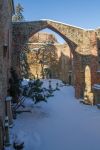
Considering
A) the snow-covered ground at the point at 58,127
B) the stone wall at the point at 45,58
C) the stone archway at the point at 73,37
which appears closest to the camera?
the snow-covered ground at the point at 58,127

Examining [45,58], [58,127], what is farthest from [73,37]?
[45,58]

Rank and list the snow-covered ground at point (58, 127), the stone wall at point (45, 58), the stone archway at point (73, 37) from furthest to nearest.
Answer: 1. the stone wall at point (45, 58)
2. the stone archway at point (73, 37)
3. the snow-covered ground at point (58, 127)

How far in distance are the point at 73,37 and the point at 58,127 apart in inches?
405

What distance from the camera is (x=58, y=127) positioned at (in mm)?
13266

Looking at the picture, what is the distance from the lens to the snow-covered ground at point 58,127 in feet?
34.9

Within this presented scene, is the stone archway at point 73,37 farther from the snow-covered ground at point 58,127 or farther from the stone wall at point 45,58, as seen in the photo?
the stone wall at point 45,58

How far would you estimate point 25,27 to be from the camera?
849 inches

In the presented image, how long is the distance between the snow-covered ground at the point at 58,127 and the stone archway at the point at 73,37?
3.49 m

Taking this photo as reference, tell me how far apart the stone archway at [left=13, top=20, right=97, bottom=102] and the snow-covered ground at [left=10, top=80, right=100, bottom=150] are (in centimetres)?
349

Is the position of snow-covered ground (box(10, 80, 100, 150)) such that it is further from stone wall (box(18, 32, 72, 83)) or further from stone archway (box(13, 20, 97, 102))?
stone wall (box(18, 32, 72, 83))

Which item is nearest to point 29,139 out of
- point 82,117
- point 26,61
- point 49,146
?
point 49,146

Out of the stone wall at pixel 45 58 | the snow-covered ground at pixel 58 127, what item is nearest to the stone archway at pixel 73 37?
the snow-covered ground at pixel 58 127

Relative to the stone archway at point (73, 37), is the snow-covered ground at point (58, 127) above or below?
below

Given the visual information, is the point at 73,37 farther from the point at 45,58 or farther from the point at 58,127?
the point at 45,58
